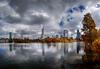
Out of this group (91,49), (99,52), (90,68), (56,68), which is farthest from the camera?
(91,49)

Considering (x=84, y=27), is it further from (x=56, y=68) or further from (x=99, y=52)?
(x=56, y=68)

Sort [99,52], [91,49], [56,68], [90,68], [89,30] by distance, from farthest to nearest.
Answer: [89,30] < [91,49] < [99,52] < [56,68] < [90,68]

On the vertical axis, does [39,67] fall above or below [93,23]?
below

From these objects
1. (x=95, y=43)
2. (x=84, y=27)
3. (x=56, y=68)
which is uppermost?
(x=84, y=27)

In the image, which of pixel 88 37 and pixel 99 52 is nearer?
pixel 99 52

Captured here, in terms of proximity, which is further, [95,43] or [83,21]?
[83,21]

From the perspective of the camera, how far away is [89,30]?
7931 cm

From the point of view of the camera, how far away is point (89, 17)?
8062 cm

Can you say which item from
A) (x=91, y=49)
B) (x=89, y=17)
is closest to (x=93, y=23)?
(x=89, y=17)

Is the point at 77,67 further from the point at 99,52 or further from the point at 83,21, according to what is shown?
the point at 83,21

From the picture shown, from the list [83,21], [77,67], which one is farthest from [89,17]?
[77,67]

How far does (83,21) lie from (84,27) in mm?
2292

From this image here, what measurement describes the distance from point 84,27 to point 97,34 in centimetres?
541

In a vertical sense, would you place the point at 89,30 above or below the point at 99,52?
above
